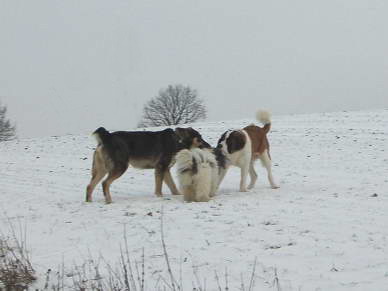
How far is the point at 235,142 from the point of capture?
34.7 feet

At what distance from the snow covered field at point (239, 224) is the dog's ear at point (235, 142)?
3.26ft

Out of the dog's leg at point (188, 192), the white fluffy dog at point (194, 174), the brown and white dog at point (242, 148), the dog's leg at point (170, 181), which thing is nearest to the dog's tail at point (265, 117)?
the brown and white dog at point (242, 148)

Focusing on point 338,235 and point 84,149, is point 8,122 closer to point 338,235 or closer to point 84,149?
point 84,149

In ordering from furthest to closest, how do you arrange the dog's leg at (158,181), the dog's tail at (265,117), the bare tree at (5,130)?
the bare tree at (5,130)
the dog's tail at (265,117)
the dog's leg at (158,181)

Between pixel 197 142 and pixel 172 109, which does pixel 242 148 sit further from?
pixel 172 109

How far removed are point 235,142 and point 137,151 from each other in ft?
7.04

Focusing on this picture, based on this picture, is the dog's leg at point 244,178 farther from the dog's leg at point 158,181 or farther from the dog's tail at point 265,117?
the dog's leg at point 158,181

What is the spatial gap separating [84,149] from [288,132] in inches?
389

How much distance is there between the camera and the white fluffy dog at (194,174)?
371 inches

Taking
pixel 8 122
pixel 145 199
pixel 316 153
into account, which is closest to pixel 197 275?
pixel 145 199

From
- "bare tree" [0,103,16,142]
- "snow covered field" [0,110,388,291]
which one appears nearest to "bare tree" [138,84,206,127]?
"bare tree" [0,103,16,142]

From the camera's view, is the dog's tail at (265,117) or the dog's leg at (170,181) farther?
the dog's tail at (265,117)

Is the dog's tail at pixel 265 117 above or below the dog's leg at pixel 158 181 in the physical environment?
above

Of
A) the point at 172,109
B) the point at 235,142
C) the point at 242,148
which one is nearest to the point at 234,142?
the point at 235,142
